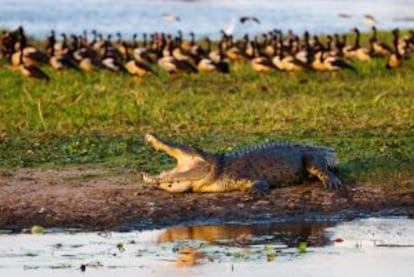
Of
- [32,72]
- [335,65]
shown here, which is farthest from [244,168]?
[335,65]

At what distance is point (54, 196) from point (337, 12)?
4574 cm

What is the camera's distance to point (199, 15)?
56.2 metres

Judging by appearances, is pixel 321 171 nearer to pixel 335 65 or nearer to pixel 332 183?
pixel 332 183

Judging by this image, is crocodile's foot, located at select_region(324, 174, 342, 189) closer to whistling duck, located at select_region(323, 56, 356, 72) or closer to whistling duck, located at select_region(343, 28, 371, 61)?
whistling duck, located at select_region(323, 56, 356, 72)

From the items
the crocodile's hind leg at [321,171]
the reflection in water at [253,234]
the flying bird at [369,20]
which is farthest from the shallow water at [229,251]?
the flying bird at [369,20]

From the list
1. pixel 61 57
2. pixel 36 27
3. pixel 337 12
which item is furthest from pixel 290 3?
pixel 61 57

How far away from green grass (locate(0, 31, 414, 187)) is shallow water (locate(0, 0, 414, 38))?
66.3 feet

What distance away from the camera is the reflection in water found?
1099 centimetres

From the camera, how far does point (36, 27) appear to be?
4600 centimetres

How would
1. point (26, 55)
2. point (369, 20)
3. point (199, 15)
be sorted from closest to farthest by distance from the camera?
point (26, 55)
point (369, 20)
point (199, 15)

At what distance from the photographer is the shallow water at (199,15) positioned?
47250 mm

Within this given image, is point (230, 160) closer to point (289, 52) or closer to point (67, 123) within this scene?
point (67, 123)

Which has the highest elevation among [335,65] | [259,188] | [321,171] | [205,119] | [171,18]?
[321,171]

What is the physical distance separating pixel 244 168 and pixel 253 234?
1839 millimetres
